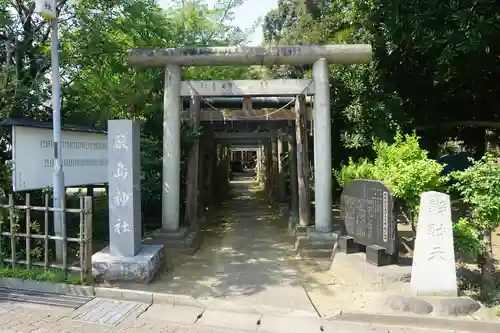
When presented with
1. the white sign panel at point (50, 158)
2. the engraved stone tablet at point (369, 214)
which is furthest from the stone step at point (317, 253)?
the white sign panel at point (50, 158)

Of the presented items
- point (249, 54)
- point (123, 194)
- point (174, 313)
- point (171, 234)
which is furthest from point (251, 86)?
point (174, 313)

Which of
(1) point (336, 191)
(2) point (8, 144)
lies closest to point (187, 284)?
(2) point (8, 144)

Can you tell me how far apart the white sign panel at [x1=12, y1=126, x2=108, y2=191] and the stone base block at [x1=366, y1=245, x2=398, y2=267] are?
5.32 m

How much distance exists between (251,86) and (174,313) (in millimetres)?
5625

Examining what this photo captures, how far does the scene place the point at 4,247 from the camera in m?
6.84

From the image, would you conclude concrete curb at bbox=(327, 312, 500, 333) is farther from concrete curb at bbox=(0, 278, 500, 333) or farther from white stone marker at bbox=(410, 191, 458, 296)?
white stone marker at bbox=(410, 191, 458, 296)

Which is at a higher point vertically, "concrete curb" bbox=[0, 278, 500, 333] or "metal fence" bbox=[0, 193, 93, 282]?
"metal fence" bbox=[0, 193, 93, 282]

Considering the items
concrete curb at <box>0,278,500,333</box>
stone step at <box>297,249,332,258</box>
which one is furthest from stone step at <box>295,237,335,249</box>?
concrete curb at <box>0,278,500,333</box>

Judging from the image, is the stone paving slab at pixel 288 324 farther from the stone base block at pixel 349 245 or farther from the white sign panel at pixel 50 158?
the white sign panel at pixel 50 158

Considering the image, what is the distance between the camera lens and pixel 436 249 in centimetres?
582

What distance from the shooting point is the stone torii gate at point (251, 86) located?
368 inches

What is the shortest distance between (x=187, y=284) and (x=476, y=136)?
13.9 m

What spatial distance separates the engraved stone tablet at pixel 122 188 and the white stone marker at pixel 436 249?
4333 mm

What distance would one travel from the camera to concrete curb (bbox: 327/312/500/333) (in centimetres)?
514
